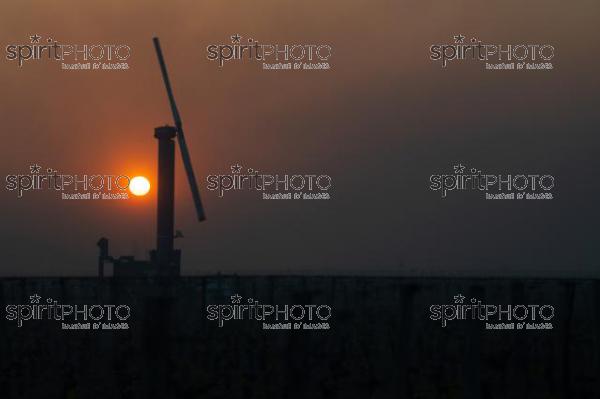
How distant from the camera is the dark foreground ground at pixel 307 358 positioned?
787 inches

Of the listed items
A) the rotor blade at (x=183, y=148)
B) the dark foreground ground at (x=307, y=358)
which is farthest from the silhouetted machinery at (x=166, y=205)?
the dark foreground ground at (x=307, y=358)

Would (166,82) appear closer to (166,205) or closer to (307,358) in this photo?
(166,205)

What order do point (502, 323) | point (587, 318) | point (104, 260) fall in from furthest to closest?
1. point (104, 260)
2. point (587, 318)
3. point (502, 323)

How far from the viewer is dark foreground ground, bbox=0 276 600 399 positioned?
20.0 m

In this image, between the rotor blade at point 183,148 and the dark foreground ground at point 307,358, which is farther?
the rotor blade at point 183,148

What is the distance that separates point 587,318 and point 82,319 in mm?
19419

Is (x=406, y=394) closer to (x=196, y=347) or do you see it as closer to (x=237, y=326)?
(x=196, y=347)

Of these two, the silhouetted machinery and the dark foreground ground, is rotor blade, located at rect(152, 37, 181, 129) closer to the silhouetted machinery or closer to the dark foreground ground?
the silhouetted machinery

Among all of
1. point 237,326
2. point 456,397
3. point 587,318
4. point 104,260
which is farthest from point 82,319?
point 104,260

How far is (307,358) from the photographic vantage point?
21984 mm

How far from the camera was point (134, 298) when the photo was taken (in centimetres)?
4184

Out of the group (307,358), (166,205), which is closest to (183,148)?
(166,205)

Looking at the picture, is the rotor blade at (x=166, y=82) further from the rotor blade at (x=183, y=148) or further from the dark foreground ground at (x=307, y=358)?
the dark foreground ground at (x=307, y=358)

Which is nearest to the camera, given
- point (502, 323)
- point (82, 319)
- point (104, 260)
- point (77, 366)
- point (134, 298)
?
point (77, 366)
